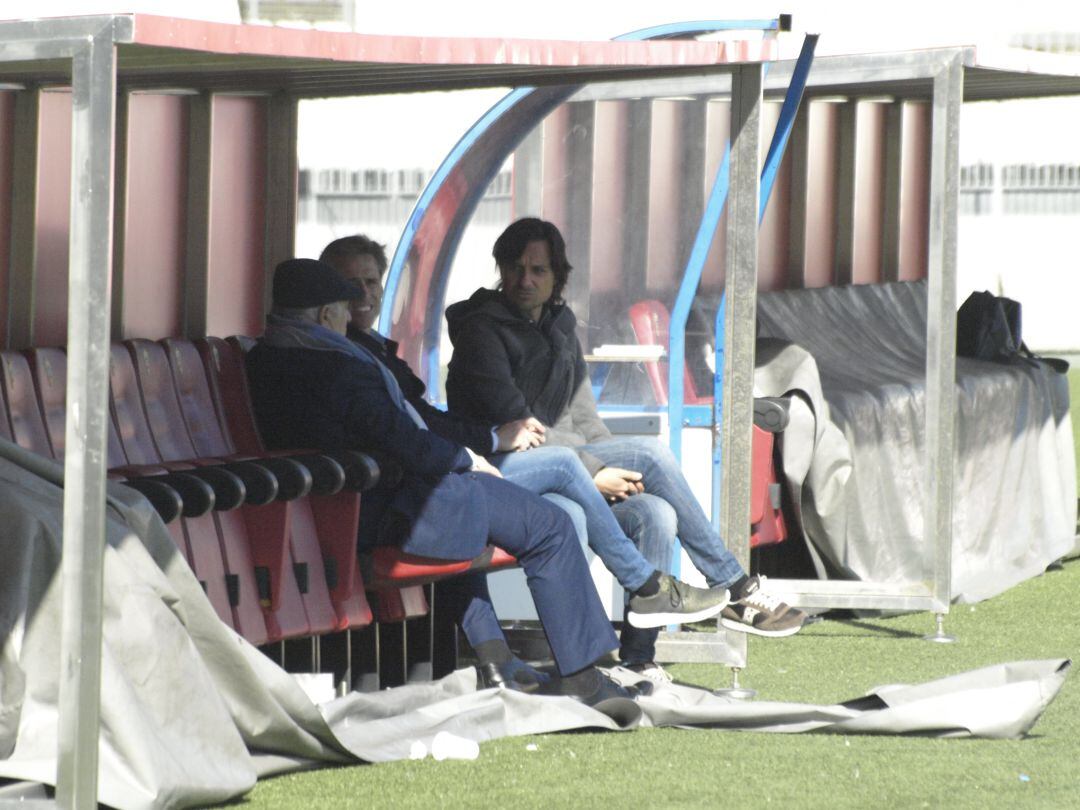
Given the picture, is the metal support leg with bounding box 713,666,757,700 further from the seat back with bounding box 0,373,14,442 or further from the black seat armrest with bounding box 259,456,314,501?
the seat back with bounding box 0,373,14,442

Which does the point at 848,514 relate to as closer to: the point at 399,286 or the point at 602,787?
the point at 399,286

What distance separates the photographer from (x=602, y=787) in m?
4.89

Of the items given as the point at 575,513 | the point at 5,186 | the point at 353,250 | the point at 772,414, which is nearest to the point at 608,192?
the point at 772,414

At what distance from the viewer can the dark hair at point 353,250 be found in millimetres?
6684

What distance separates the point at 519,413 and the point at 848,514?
6.47 ft

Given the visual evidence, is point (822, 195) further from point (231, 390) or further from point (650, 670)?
point (231, 390)

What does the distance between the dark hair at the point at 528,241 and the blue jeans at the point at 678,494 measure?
0.57 meters

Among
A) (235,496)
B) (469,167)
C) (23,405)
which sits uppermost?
(469,167)

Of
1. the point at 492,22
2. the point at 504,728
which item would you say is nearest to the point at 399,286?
the point at 504,728

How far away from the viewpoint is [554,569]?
231 inches

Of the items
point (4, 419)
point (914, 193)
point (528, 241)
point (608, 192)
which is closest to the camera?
point (4, 419)

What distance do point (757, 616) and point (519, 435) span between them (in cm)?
91

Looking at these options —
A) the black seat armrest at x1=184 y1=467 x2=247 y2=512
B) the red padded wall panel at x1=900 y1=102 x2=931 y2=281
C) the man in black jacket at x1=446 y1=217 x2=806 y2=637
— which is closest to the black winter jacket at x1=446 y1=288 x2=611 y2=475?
the man in black jacket at x1=446 y1=217 x2=806 y2=637

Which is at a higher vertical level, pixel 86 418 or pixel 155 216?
pixel 155 216
